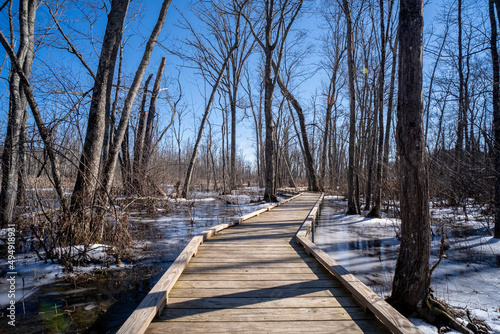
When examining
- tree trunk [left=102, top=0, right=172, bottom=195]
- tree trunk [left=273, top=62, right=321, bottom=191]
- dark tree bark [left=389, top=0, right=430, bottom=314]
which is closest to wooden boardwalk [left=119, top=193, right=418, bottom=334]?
dark tree bark [left=389, top=0, right=430, bottom=314]

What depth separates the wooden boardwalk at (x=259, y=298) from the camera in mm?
2105

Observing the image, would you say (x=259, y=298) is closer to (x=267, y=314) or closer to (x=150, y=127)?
(x=267, y=314)

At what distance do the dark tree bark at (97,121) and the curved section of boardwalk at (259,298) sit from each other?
2523mm

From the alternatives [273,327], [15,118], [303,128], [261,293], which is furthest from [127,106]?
[303,128]

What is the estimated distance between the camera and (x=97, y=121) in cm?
529

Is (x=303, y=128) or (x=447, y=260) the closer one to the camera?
(x=447, y=260)

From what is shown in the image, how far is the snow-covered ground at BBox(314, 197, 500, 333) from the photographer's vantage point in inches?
141

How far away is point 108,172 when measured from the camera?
18.8 feet

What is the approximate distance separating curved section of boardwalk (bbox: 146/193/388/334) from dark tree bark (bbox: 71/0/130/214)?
2.52 metres

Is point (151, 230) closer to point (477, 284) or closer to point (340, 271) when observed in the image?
point (340, 271)

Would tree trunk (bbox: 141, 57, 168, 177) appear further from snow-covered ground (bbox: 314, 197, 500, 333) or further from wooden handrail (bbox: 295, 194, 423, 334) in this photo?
wooden handrail (bbox: 295, 194, 423, 334)

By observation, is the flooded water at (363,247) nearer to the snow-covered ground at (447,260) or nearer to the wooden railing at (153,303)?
the snow-covered ground at (447,260)

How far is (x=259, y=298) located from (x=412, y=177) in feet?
7.06

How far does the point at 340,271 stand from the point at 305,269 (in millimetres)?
551
